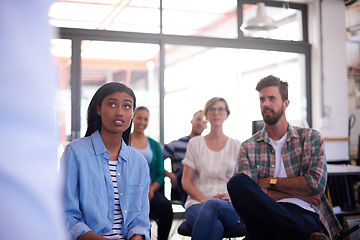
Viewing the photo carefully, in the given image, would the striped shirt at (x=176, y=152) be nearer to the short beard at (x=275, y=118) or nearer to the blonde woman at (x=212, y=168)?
the blonde woman at (x=212, y=168)

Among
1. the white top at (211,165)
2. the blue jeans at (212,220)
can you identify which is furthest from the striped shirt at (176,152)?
the blue jeans at (212,220)

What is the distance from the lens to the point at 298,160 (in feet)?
8.27

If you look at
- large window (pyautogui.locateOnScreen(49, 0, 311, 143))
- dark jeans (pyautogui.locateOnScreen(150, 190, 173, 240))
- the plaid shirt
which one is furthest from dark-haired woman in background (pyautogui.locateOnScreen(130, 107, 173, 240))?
the plaid shirt

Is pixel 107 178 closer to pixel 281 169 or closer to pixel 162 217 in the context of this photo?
pixel 281 169

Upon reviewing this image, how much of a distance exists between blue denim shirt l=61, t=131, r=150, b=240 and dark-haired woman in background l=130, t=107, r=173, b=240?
152 centimetres

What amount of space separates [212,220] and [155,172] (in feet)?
3.94

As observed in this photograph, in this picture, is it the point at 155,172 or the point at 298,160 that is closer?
the point at 298,160

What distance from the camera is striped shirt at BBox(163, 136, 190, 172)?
12.8 feet

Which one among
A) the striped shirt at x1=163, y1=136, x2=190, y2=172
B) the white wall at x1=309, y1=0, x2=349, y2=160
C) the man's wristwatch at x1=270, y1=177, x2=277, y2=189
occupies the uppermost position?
the white wall at x1=309, y1=0, x2=349, y2=160

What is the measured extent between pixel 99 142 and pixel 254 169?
1152mm

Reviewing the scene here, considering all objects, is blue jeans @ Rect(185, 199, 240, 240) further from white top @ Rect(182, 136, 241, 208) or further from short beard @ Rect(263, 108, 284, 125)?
short beard @ Rect(263, 108, 284, 125)

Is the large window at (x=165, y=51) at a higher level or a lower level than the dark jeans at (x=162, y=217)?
higher

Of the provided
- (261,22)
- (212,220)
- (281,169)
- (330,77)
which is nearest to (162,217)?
(212,220)

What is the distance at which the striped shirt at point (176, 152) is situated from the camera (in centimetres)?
389
